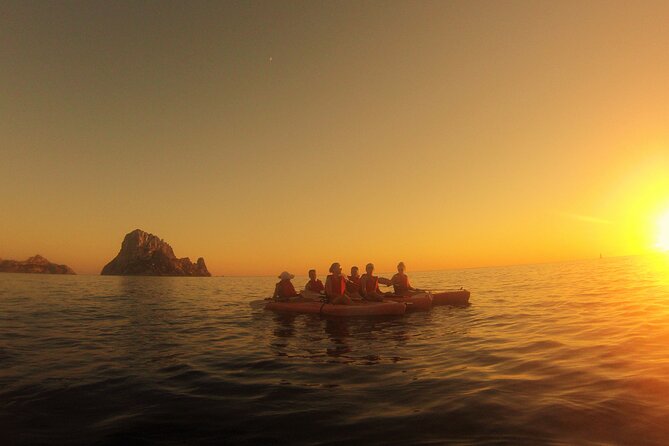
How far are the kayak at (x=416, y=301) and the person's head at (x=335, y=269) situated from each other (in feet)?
9.83

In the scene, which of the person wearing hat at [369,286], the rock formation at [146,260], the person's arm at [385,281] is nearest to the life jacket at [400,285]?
the person's arm at [385,281]

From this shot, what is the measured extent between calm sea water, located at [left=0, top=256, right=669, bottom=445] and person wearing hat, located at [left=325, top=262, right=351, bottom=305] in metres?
4.14

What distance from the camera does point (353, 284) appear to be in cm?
2089

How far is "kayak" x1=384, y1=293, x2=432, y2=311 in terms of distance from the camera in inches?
766

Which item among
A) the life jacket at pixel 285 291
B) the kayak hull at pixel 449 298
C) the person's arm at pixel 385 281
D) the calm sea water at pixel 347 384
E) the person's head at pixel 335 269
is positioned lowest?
the calm sea water at pixel 347 384

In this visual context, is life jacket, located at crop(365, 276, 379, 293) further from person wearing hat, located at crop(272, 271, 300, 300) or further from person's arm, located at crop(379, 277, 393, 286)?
person wearing hat, located at crop(272, 271, 300, 300)

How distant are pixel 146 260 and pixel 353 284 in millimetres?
152720

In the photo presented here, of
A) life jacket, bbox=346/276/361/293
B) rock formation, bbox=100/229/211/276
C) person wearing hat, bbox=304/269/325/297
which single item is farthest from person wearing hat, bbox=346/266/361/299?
rock formation, bbox=100/229/211/276

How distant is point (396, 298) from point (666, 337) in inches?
442

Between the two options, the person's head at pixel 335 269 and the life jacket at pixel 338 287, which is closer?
the person's head at pixel 335 269

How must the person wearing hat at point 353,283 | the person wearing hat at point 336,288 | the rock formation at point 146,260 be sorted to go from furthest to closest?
the rock formation at point 146,260 < the person wearing hat at point 353,283 < the person wearing hat at point 336,288

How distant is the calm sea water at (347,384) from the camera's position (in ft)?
16.7

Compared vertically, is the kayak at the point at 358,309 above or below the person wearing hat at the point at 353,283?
below

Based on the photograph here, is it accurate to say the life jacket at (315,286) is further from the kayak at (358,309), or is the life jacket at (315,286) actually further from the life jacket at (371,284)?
the life jacket at (371,284)
